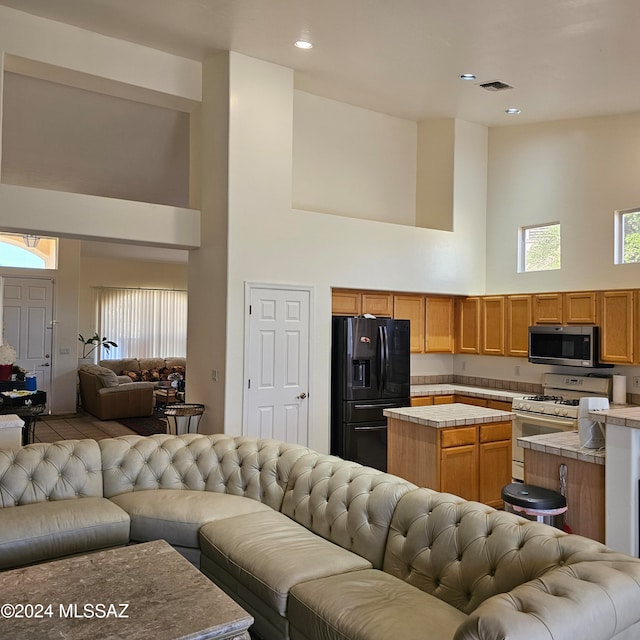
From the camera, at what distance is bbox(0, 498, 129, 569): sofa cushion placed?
2961mm

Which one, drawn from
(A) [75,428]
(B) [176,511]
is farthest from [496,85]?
(A) [75,428]

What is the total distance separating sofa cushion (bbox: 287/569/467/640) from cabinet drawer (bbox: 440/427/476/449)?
193 cm

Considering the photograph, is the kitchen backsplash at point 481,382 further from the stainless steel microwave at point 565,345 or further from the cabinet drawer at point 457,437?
the cabinet drawer at point 457,437

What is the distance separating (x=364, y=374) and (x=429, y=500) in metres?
3.38

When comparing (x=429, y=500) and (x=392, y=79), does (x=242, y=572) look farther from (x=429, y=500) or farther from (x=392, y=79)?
(x=392, y=79)

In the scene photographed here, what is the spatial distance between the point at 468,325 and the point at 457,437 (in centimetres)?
293

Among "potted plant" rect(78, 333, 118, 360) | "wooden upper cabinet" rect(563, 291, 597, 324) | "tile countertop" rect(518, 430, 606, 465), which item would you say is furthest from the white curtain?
"tile countertop" rect(518, 430, 606, 465)

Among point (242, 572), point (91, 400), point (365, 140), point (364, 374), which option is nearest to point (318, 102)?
point (365, 140)

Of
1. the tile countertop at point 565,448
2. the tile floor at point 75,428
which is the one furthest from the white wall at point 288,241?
the tile floor at point 75,428

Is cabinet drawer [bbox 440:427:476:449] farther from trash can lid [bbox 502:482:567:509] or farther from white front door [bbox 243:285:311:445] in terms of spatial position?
white front door [bbox 243:285:311:445]

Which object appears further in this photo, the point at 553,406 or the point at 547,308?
the point at 547,308

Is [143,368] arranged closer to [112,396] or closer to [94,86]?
[112,396]

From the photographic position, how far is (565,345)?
19.5 ft

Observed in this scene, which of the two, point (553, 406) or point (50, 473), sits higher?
point (553, 406)
